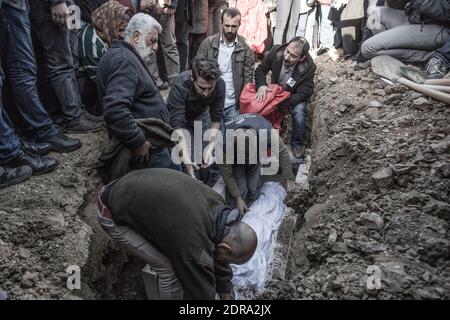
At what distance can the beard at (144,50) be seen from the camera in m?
2.83

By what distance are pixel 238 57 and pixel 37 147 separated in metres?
2.52

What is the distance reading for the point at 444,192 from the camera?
2.36 m

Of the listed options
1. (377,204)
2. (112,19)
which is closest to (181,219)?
(377,204)

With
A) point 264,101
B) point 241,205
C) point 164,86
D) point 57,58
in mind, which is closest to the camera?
point 57,58

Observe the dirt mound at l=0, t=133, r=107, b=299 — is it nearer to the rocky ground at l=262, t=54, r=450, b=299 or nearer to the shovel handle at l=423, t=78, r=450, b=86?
the rocky ground at l=262, t=54, r=450, b=299

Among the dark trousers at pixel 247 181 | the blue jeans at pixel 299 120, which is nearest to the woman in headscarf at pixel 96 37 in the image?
the dark trousers at pixel 247 181

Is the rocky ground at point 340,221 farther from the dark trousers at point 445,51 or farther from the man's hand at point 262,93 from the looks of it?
the man's hand at point 262,93

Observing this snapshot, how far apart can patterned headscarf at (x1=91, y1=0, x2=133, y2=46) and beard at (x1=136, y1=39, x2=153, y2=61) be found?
0.23 metres

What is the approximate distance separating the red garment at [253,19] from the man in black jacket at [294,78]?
175cm

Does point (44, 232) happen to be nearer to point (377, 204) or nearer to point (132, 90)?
point (132, 90)

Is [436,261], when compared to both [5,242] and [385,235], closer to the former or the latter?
[385,235]

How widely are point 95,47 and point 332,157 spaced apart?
240 centimetres

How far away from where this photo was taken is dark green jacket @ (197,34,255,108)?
4531mm

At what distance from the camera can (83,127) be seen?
346cm
